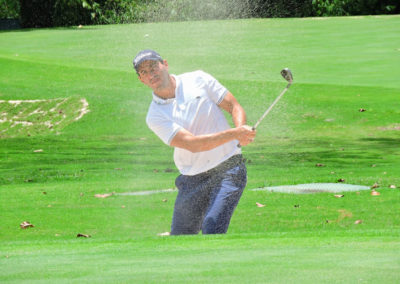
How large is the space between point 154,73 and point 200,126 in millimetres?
468

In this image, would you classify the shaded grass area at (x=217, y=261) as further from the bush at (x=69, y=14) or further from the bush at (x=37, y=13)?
the bush at (x=37, y=13)

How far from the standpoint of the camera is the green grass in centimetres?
464

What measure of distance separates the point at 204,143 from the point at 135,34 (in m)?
26.1

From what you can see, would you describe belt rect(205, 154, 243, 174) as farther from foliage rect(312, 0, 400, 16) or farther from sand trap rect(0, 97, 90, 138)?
foliage rect(312, 0, 400, 16)

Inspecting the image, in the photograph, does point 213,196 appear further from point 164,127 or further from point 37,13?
point 37,13

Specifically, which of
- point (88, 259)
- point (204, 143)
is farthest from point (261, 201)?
point (88, 259)

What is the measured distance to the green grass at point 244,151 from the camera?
464cm

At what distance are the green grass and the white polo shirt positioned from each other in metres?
0.61

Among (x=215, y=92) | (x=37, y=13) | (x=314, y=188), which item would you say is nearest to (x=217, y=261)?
(x=215, y=92)

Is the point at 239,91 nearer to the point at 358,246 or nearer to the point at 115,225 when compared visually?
the point at 115,225

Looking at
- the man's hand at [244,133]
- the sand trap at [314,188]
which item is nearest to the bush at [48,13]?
the sand trap at [314,188]

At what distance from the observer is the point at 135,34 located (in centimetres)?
3134

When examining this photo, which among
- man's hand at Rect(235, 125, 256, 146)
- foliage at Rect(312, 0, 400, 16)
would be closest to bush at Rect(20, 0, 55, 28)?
foliage at Rect(312, 0, 400, 16)

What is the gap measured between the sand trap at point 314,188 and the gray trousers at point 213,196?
14.1 feet
